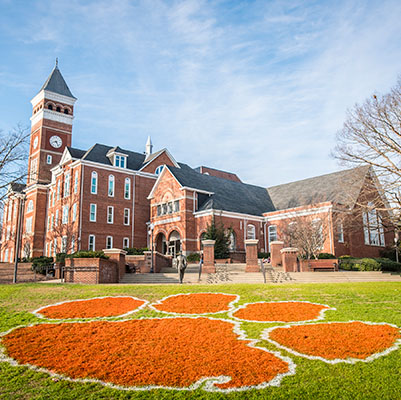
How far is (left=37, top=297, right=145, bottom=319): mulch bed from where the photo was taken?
11.1 metres

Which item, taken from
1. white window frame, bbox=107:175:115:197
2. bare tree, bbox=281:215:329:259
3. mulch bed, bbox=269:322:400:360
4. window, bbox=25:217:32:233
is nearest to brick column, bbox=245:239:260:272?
bare tree, bbox=281:215:329:259

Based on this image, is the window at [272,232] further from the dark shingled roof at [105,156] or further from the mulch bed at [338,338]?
the mulch bed at [338,338]

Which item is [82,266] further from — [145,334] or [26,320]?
[145,334]

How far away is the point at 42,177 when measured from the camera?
2195 inches

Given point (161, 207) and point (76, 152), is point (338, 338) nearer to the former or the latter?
point (161, 207)

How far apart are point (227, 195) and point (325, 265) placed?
1939 cm

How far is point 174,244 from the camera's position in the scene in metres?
42.4

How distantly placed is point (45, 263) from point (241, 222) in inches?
774

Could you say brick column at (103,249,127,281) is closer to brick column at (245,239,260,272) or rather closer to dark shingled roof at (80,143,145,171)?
brick column at (245,239,260,272)

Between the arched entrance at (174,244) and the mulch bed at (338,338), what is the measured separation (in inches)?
1308

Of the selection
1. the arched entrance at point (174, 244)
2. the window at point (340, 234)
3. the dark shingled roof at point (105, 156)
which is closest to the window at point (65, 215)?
the dark shingled roof at point (105, 156)

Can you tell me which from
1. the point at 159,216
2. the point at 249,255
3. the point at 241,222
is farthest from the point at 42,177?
the point at 249,255

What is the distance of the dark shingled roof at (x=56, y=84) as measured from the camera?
58.5 meters

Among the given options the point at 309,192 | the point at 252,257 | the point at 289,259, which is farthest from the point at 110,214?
the point at 289,259
